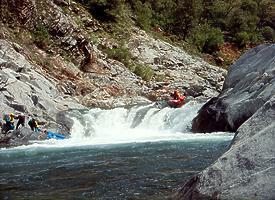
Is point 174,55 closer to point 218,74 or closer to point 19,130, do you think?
point 218,74

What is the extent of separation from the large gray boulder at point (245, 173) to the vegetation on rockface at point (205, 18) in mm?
42248

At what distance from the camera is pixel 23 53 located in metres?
36.1

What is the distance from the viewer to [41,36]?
4006 cm

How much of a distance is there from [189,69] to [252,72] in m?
23.3

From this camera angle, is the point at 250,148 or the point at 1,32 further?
the point at 1,32

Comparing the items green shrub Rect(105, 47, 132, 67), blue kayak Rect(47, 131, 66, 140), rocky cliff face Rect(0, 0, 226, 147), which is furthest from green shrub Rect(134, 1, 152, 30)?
blue kayak Rect(47, 131, 66, 140)

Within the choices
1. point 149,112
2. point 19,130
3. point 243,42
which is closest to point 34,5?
point 149,112

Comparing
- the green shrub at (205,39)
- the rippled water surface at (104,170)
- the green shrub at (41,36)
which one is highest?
the green shrub at (205,39)

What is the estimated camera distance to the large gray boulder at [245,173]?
262 inches

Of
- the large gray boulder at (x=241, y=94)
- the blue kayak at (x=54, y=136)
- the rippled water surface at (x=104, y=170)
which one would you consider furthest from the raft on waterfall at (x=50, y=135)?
the large gray boulder at (x=241, y=94)

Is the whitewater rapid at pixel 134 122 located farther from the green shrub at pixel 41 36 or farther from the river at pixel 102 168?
the green shrub at pixel 41 36

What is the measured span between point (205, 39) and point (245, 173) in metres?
55.1

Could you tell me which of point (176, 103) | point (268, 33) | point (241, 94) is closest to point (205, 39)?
point (268, 33)

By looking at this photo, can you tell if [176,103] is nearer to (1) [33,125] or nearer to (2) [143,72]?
(1) [33,125]
